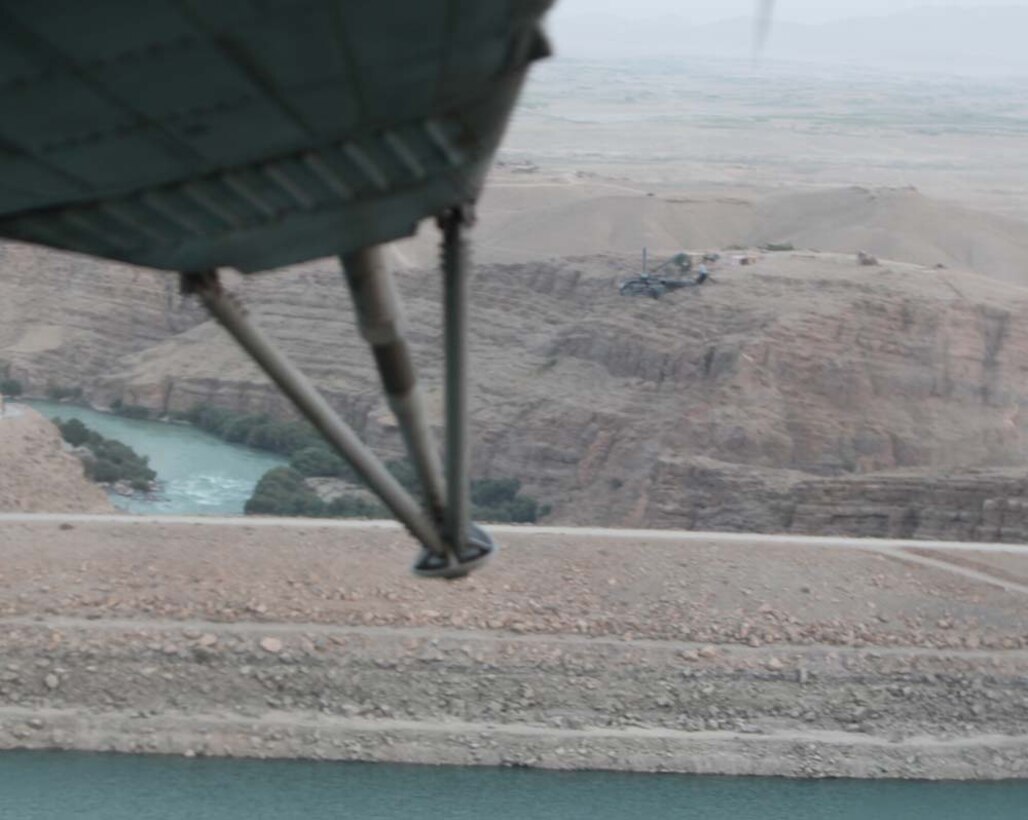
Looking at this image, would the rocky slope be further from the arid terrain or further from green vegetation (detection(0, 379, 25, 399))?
green vegetation (detection(0, 379, 25, 399))

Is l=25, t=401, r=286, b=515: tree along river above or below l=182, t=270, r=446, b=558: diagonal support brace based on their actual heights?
below

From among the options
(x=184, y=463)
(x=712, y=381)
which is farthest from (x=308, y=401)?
(x=184, y=463)

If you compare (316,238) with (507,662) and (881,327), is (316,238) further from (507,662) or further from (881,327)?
(881,327)

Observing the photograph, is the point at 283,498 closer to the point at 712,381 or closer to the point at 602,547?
the point at 712,381

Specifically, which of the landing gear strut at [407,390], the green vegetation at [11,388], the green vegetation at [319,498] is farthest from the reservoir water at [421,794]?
the green vegetation at [11,388]

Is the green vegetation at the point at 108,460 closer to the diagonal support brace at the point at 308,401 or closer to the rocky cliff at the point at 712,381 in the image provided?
the rocky cliff at the point at 712,381

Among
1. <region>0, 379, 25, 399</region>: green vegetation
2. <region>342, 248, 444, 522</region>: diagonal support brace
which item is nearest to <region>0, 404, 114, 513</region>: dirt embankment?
<region>0, 379, 25, 399</region>: green vegetation

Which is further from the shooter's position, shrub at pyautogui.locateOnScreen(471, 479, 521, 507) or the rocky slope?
shrub at pyautogui.locateOnScreen(471, 479, 521, 507)
